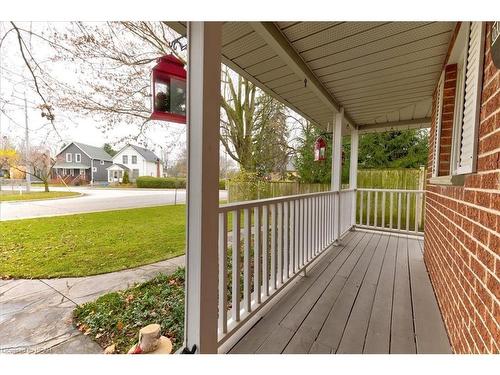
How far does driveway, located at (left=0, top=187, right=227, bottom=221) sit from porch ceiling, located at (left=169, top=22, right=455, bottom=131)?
4.27ft

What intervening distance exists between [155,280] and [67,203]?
55.7 inches

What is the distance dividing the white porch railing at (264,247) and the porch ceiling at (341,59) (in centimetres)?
126

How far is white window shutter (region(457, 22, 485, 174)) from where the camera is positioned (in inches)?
48.5

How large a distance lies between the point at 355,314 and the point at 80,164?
278 centimetres

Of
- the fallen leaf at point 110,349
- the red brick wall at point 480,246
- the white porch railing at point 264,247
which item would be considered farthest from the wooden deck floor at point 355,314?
the fallen leaf at point 110,349

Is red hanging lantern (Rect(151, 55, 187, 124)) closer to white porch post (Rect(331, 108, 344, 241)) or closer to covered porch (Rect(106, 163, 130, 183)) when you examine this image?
covered porch (Rect(106, 163, 130, 183))

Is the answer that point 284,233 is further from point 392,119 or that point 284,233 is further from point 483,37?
point 392,119

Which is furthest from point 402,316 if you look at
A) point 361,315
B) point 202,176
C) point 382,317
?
point 202,176

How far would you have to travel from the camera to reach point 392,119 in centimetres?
446

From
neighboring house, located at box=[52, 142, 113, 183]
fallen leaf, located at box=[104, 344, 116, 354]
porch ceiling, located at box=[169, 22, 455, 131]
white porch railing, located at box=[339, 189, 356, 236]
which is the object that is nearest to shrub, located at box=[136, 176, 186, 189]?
neighboring house, located at box=[52, 142, 113, 183]

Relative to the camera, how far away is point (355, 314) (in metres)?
1.88

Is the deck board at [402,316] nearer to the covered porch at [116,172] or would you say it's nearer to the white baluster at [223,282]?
the white baluster at [223,282]
